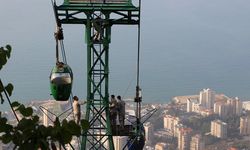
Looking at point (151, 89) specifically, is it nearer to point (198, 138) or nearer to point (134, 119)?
point (198, 138)

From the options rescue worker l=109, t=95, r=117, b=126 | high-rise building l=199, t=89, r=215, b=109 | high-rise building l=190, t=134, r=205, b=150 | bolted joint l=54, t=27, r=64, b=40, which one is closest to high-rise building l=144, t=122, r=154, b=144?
high-rise building l=190, t=134, r=205, b=150

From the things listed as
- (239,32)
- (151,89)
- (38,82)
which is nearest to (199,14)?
(239,32)

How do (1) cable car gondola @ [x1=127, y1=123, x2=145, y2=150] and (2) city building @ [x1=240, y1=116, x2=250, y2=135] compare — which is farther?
(2) city building @ [x1=240, y1=116, x2=250, y2=135]

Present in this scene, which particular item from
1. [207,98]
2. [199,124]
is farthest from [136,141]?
[207,98]

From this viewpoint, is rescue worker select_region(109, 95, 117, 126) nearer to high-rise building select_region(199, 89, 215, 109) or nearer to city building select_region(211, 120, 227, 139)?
city building select_region(211, 120, 227, 139)

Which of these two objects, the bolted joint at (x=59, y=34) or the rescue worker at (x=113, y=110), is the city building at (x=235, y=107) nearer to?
the rescue worker at (x=113, y=110)

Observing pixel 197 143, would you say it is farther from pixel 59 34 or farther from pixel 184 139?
pixel 59 34
